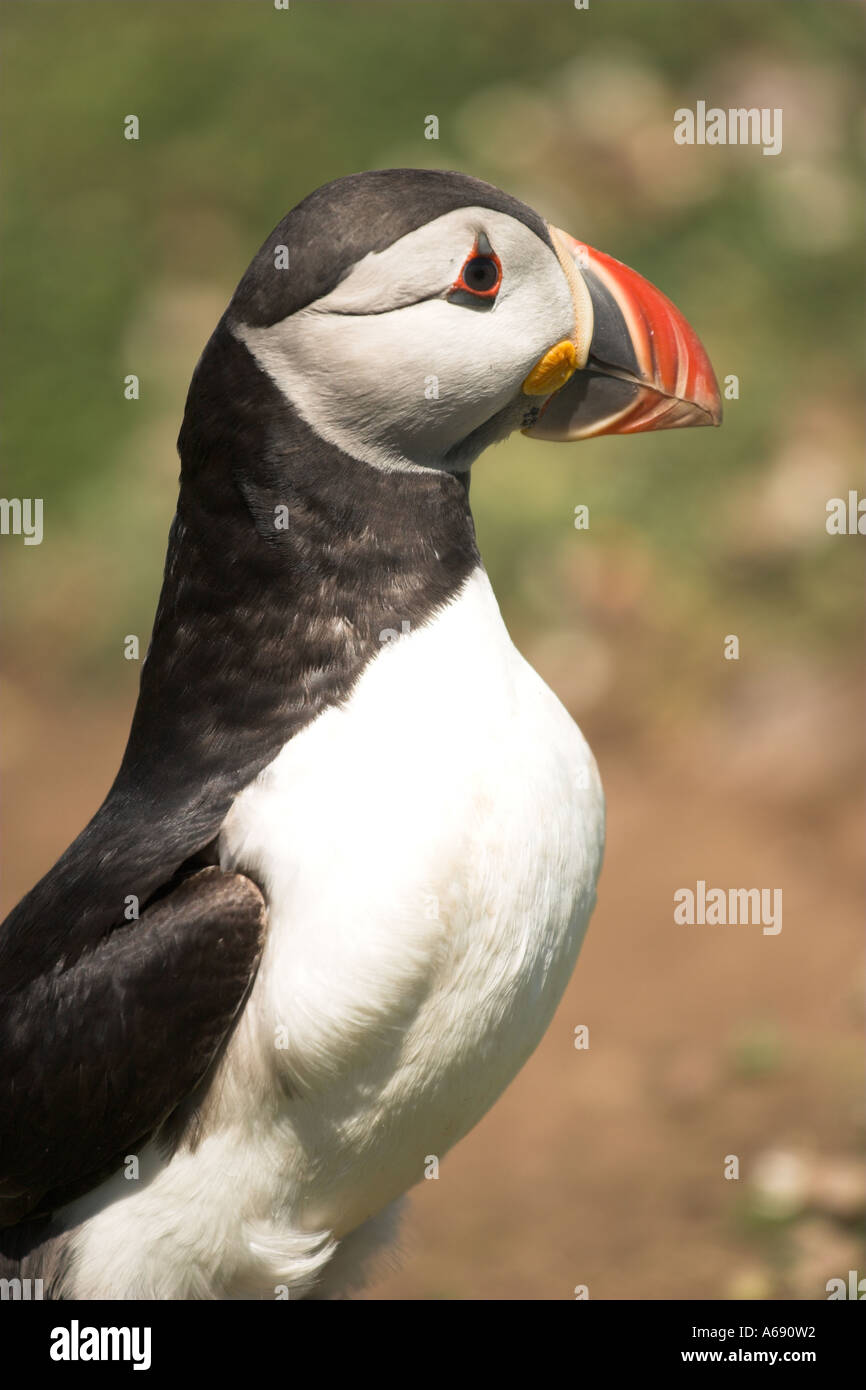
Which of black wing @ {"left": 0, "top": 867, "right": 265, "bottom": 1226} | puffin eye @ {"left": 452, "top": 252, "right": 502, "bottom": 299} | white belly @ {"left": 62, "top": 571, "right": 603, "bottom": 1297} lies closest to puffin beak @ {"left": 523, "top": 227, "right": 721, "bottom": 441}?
puffin eye @ {"left": 452, "top": 252, "right": 502, "bottom": 299}

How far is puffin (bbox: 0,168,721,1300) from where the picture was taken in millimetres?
2951

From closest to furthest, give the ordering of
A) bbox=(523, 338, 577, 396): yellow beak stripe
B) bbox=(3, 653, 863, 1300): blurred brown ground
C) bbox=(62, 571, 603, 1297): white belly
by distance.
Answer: bbox=(62, 571, 603, 1297): white belly < bbox=(523, 338, 577, 396): yellow beak stripe < bbox=(3, 653, 863, 1300): blurred brown ground

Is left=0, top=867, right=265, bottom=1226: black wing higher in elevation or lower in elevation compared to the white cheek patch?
lower

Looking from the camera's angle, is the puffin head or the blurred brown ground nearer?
the puffin head

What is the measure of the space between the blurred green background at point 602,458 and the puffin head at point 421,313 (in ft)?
9.42

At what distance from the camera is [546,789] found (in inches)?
123

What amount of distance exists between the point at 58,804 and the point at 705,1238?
3.80 m

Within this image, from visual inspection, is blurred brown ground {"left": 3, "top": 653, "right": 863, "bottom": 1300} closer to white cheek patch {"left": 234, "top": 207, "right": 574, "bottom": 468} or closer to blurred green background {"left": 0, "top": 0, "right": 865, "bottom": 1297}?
blurred green background {"left": 0, "top": 0, "right": 865, "bottom": 1297}

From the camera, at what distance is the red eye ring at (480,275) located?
2977 mm

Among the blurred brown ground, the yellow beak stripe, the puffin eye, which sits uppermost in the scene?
the puffin eye

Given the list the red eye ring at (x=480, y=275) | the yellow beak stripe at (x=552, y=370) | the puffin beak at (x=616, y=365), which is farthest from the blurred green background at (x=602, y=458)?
the red eye ring at (x=480, y=275)

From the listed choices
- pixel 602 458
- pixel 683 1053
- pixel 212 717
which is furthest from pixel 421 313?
pixel 602 458
